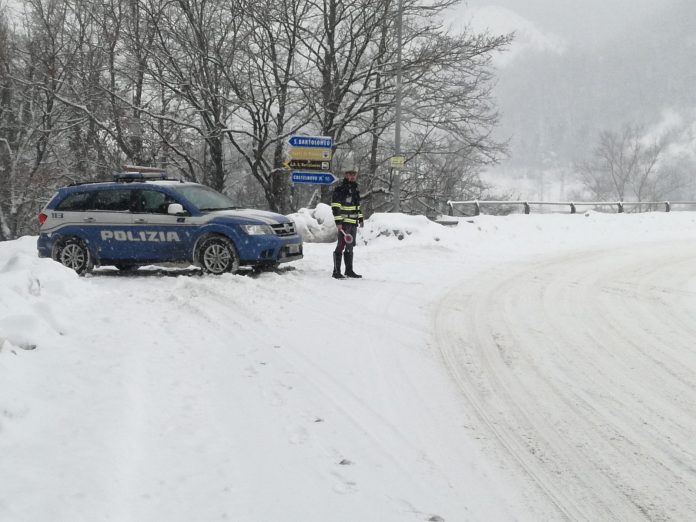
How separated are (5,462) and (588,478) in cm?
306

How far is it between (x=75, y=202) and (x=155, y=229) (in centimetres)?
170

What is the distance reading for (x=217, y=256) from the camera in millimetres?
9961

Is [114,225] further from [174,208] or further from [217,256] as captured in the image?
[217,256]

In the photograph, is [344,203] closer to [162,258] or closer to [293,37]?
[162,258]

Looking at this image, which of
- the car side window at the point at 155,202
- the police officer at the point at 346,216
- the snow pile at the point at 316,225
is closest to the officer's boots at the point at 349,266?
the police officer at the point at 346,216

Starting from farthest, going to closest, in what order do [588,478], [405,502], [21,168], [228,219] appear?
[21,168], [228,219], [588,478], [405,502]

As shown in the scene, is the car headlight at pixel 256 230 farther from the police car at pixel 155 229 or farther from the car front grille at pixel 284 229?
the car front grille at pixel 284 229

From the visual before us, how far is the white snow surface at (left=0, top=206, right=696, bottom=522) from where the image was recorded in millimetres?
2895

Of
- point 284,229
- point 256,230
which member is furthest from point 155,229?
point 284,229

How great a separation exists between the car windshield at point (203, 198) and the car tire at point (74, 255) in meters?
2.00

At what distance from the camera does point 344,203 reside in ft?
33.0

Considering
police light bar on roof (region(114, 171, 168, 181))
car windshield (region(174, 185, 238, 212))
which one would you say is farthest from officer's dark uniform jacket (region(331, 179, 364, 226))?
police light bar on roof (region(114, 171, 168, 181))

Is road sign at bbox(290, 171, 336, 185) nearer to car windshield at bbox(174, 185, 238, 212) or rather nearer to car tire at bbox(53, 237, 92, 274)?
car windshield at bbox(174, 185, 238, 212)

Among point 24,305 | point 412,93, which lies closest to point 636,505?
point 24,305
